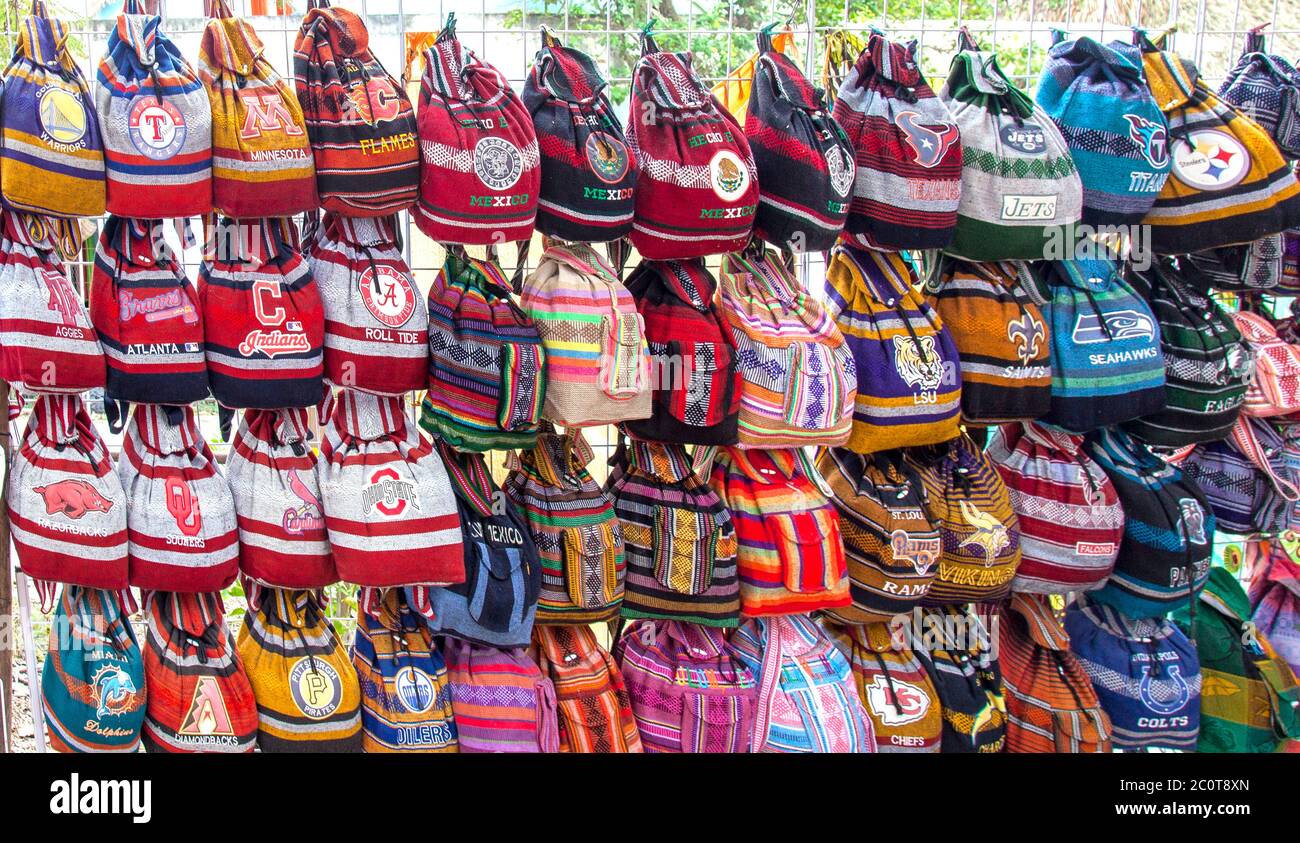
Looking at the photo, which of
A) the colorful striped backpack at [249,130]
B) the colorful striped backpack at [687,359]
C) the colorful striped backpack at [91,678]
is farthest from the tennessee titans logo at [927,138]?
the colorful striped backpack at [91,678]

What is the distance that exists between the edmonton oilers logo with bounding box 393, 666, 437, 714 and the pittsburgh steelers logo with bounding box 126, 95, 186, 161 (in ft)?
3.19

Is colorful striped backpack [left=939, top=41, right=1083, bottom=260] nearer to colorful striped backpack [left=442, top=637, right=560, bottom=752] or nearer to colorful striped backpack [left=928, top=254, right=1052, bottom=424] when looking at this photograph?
colorful striped backpack [left=928, top=254, right=1052, bottom=424]

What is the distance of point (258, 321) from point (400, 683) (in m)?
0.70

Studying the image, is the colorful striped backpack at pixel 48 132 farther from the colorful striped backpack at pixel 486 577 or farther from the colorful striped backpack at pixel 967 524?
the colorful striped backpack at pixel 967 524

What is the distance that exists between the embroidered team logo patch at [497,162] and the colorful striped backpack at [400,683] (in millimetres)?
776

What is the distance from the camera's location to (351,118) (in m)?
1.98

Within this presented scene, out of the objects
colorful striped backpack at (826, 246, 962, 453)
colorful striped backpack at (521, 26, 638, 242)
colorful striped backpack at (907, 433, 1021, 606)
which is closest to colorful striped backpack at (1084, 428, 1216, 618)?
colorful striped backpack at (907, 433, 1021, 606)

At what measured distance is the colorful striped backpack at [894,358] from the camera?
2.37m

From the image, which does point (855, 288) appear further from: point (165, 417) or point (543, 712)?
point (165, 417)

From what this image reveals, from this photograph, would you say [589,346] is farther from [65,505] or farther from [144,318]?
[65,505]

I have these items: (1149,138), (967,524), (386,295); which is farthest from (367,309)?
(1149,138)

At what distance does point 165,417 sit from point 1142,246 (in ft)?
6.10


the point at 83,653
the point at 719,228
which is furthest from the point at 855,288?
the point at 83,653

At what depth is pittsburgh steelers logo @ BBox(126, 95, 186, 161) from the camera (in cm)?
188
